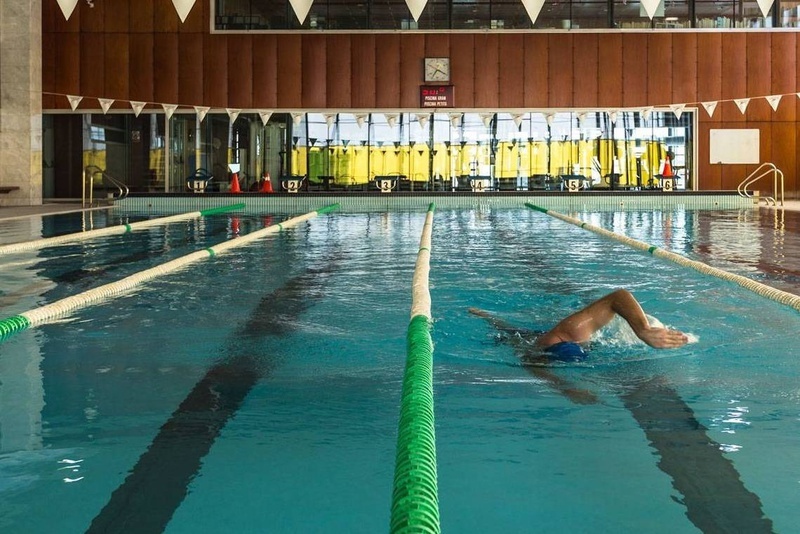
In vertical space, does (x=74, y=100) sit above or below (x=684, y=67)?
below

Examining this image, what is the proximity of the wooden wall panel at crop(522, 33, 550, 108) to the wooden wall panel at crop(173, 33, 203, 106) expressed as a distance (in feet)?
24.4

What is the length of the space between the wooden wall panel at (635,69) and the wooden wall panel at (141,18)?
10.9m

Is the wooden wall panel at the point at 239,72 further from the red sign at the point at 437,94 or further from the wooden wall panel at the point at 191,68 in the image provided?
the red sign at the point at 437,94

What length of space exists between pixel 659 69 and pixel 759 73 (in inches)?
89.9

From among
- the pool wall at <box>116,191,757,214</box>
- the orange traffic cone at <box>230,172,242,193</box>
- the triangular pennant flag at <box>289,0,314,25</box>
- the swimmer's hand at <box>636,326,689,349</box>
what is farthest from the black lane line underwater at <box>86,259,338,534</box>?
the orange traffic cone at <box>230,172,242,193</box>

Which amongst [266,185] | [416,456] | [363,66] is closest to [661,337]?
[416,456]

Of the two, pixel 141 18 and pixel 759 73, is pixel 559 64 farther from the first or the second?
pixel 141 18

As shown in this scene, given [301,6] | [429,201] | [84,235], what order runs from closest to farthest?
1. [84,235]
2. [301,6]
3. [429,201]

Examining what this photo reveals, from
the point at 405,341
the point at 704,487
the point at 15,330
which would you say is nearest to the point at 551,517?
the point at 704,487

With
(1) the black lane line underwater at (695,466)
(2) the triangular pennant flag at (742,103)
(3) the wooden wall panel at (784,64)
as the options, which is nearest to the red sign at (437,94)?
(2) the triangular pennant flag at (742,103)

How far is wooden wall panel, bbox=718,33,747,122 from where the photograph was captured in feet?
75.7

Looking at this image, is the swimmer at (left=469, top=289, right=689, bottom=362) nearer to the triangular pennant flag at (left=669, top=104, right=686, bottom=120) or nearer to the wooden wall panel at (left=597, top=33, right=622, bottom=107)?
the wooden wall panel at (left=597, top=33, right=622, bottom=107)

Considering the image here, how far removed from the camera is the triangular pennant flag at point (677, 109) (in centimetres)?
2308

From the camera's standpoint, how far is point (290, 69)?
23391 mm
